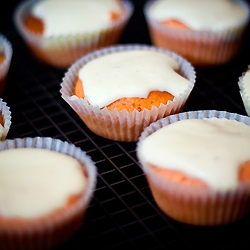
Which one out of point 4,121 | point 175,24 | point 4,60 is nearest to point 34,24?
point 4,60

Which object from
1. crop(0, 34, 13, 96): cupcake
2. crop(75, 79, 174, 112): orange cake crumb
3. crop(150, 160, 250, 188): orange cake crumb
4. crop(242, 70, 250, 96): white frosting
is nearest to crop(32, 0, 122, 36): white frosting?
crop(0, 34, 13, 96): cupcake

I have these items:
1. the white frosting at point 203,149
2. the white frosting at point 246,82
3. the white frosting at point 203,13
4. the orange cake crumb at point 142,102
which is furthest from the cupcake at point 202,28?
the white frosting at point 203,149

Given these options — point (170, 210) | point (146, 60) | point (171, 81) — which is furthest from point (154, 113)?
point (170, 210)

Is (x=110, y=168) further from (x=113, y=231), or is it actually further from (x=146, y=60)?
(x=146, y=60)

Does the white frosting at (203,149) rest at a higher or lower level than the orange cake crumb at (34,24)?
higher

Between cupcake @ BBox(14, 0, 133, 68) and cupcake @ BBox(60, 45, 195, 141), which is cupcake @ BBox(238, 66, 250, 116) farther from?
cupcake @ BBox(14, 0, 133, 68)

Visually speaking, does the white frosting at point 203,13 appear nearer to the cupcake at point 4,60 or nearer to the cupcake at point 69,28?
the cupcake at point 69,28
